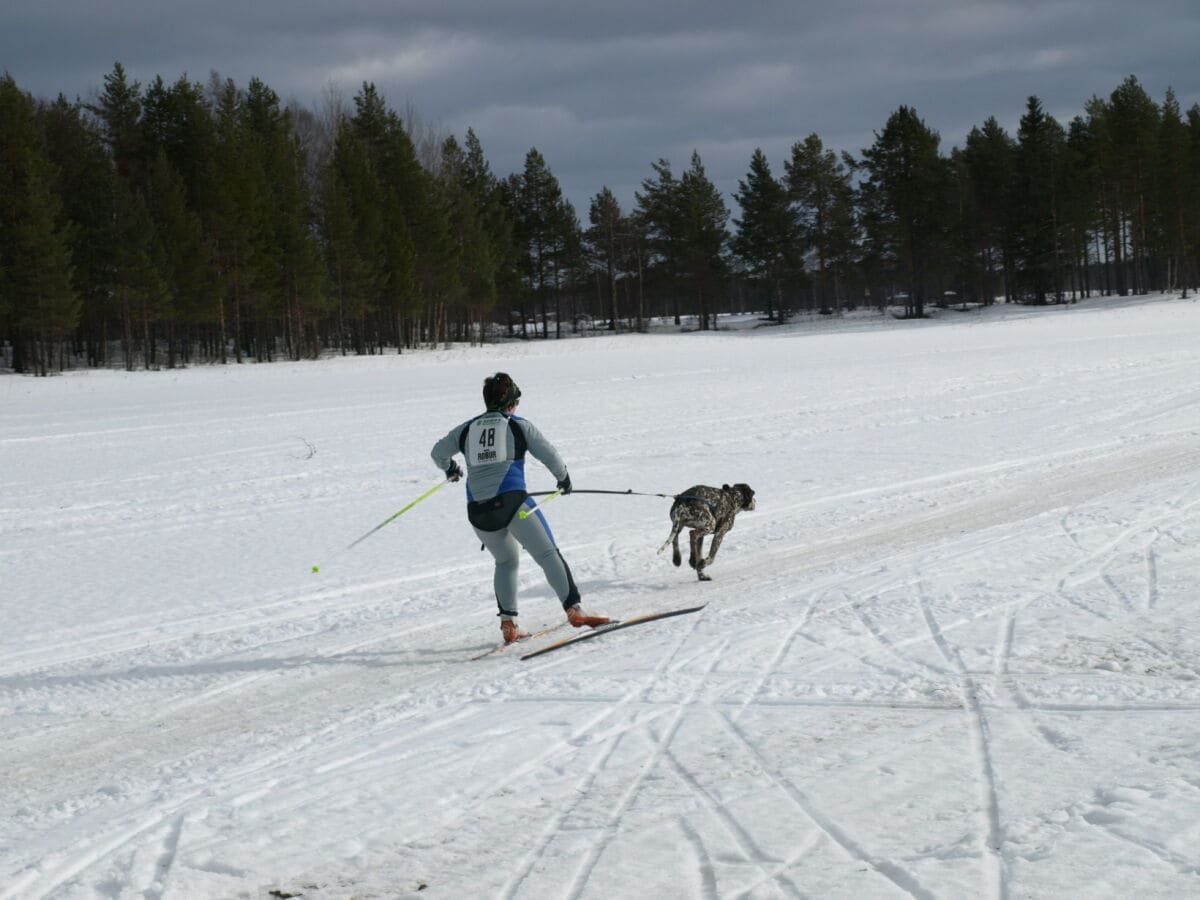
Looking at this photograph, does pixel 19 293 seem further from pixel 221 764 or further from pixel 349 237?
pixel 221 764

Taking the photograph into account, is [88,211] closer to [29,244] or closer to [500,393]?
[29,244]

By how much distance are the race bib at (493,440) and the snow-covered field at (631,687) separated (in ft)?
4.55

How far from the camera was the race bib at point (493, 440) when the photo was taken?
6.96 meters

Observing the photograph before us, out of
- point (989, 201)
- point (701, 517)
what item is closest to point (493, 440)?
point (701, 517)

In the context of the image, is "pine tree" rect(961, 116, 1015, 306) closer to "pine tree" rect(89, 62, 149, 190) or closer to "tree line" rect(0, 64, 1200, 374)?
"tree line" rect(0, 64, 1200, 374)

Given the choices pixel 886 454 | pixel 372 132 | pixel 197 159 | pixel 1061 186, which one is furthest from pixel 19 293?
pixel 1061 186

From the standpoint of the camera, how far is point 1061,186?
64.4m

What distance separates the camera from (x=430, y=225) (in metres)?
58.8

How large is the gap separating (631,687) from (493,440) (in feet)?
6.79

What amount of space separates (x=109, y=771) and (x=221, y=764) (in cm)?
59

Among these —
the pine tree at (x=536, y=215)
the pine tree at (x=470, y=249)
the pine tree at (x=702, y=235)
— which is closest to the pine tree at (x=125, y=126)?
the pine tree at (x=470, y=249)

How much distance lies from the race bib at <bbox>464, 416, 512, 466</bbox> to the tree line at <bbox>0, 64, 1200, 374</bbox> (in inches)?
1625

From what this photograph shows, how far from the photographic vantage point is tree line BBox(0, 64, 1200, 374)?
45.5 m

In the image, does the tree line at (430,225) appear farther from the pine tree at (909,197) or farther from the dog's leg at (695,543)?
the dog's leg at (695,543)
